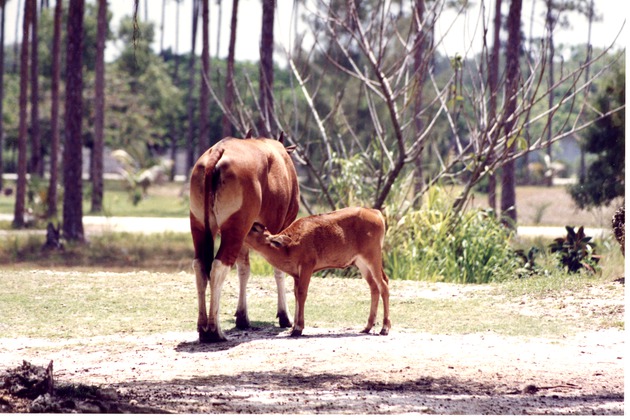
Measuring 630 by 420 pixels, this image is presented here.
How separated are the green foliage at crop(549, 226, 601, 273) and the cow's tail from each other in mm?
6553

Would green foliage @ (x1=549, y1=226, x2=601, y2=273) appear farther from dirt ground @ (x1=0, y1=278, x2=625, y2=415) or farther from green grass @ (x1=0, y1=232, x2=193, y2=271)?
green grass @ (x1=0, y1=232, x2=193, y2=271)

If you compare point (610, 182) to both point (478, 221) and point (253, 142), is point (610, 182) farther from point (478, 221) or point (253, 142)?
point (253, 142)

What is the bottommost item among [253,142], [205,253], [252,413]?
[252,413]

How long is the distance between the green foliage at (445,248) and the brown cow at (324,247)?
4.96 metres

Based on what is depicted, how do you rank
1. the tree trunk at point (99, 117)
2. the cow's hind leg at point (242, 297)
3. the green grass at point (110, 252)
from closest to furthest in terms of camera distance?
the cow's hind leg at point (242, 297) < the green grass at point (110, 252) < the tree trunk at point (99, 117)

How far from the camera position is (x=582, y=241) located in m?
14.0

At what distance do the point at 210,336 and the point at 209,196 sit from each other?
1.10 metres

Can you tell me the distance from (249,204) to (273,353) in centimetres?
122

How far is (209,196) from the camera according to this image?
27.7 feet

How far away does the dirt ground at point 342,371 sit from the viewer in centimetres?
648

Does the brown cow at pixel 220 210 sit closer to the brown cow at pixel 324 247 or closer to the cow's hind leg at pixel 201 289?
the cow's hind leg at pixel 201 289

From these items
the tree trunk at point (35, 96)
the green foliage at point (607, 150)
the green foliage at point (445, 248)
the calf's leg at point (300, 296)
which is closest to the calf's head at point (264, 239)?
the calf's leg at point (300, 296)

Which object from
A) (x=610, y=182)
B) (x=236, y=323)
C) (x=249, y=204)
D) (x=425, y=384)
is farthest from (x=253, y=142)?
(x=610, y=182)

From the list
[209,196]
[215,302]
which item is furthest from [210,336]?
[209,196]
